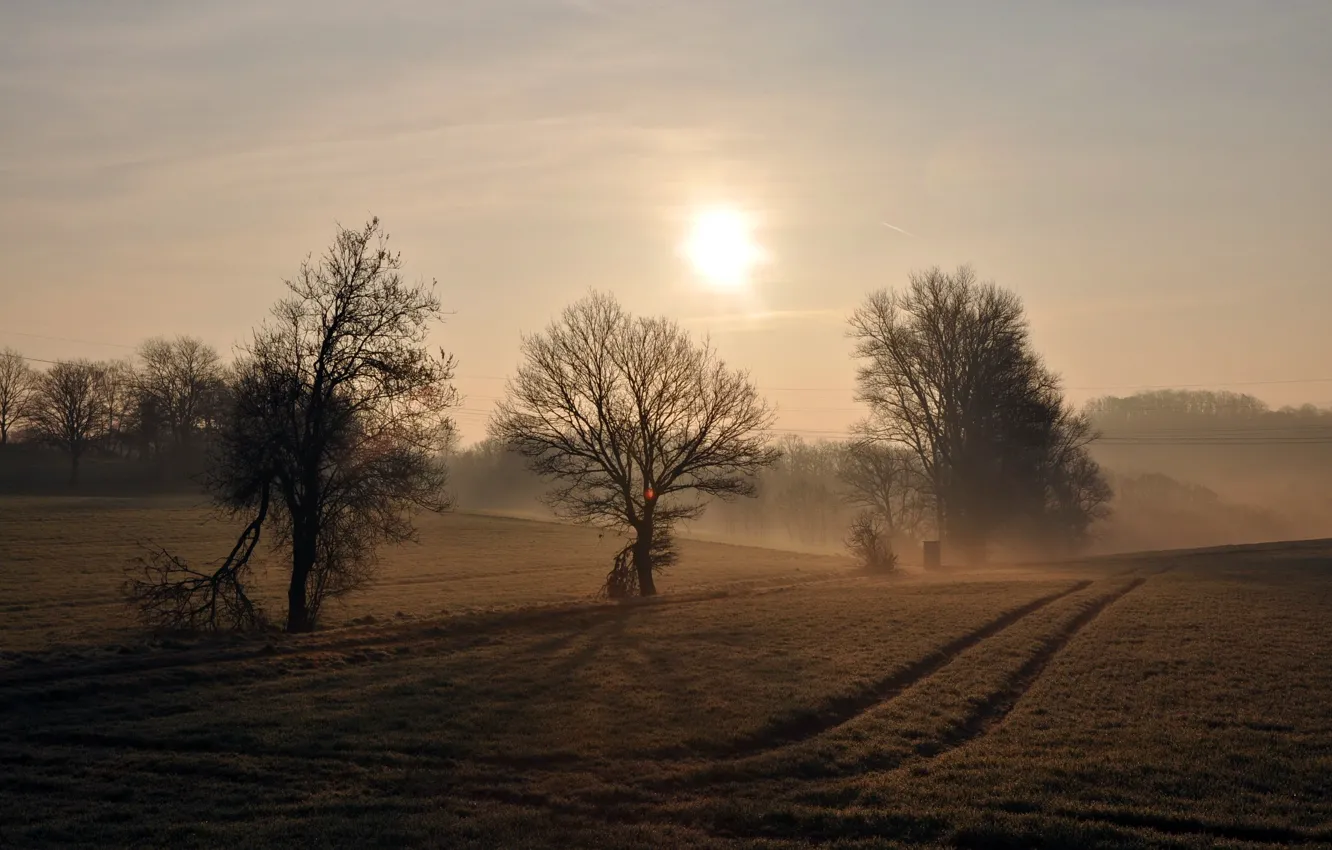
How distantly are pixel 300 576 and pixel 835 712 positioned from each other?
1726 cm

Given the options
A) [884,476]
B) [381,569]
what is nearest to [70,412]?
[381,569]

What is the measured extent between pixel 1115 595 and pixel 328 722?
2689cm

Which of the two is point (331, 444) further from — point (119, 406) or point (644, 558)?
point (119, 406)

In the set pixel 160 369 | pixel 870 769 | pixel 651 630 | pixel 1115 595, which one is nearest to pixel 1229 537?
pixel 1115 595

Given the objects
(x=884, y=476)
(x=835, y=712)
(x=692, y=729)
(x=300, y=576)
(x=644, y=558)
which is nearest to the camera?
(x=692, y=729)

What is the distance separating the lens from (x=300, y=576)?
26922mm

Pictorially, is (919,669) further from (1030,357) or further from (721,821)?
(1030,357)

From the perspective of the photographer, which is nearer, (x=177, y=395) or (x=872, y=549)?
(x=872, y=549)

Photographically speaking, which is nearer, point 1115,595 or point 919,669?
point 919,669

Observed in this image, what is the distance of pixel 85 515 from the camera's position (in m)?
63.9

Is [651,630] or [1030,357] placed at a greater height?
[1030,357]

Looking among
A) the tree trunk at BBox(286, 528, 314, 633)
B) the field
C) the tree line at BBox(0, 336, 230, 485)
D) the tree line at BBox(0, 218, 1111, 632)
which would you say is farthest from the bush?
the tree line at BBox(0, 336, 230, 485)

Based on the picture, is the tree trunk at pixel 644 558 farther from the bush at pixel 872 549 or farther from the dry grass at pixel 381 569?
the bush at pixel 872 549

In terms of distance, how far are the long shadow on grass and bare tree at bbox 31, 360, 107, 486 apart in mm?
90207
